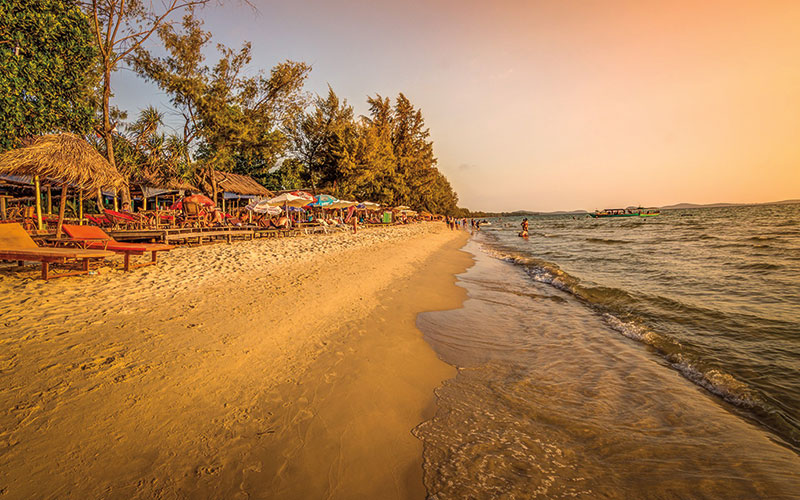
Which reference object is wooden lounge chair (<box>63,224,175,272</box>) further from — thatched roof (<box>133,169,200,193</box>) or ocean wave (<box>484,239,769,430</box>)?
thatched roof (<box>133,169,200,193</box>)

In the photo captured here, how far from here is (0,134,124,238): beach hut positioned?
816 centimetres

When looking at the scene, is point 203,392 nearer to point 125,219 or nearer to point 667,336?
point 667,336

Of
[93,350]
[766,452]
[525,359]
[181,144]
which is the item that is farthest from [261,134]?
[766,452]

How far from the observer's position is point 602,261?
15.2 m

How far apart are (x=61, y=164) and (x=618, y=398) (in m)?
13.9

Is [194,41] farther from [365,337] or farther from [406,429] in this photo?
[406,429]

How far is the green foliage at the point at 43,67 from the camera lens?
35.0 feet

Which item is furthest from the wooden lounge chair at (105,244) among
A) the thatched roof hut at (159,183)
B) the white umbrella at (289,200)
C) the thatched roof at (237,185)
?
the thatched roof at (237,185)

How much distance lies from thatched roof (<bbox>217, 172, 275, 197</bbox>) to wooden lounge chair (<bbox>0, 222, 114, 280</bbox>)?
2043 centimetres

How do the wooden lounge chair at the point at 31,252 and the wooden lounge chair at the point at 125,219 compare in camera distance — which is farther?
the wooden lounge chair at the point at 125,219

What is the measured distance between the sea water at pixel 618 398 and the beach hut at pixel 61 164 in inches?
423

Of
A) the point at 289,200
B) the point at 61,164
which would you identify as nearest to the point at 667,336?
the point at 61,164

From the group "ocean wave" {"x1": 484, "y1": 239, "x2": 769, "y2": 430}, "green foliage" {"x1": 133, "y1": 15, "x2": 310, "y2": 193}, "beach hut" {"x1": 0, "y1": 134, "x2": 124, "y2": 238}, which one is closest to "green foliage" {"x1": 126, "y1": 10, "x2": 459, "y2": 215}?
"green foliage" {"x1": 133, "y1": 15, "x2": 310, "y2": 193}

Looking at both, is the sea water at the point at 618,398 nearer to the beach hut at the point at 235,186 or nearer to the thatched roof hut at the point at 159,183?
the thatched roof hut at the point at 159,183
